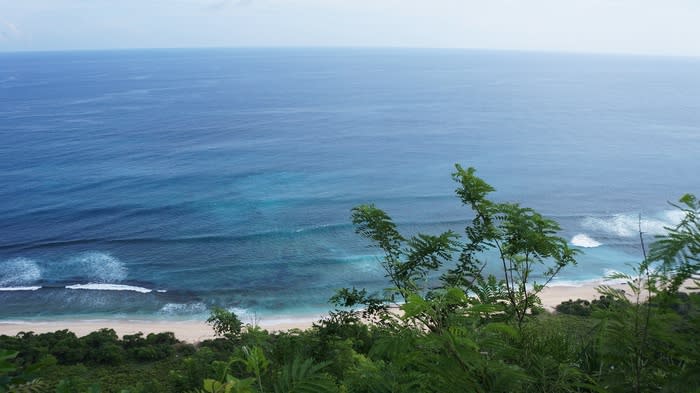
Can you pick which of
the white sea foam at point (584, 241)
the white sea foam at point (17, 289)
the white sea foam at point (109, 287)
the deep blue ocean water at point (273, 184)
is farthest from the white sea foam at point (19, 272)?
the white sea foam at point (584, 241)

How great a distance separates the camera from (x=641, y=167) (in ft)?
206

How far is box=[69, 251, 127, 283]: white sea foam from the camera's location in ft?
122

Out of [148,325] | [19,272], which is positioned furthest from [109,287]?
[19,272]

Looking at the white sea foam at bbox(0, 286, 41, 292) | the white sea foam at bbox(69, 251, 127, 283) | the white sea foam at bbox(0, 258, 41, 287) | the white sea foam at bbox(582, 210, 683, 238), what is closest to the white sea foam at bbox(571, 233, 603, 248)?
the white sea foam at bbox(582, 210, 683, 238)

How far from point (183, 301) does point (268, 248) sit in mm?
9040

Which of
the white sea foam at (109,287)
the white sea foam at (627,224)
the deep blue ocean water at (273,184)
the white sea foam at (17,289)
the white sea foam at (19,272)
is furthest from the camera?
the white sea foam at (627,224)

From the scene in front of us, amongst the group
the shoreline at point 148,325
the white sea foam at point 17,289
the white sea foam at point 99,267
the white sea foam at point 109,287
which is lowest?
the shoreline at point 148,325

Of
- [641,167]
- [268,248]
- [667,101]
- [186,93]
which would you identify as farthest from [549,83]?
[268,248]

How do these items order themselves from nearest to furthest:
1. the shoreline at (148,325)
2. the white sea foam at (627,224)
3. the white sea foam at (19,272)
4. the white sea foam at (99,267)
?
the shoreline at (148,325) < the white sea foam at (19,272) < the white sea foam at (99,267) < the white sea foam at (627,224)

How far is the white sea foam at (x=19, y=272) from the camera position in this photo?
36375mm

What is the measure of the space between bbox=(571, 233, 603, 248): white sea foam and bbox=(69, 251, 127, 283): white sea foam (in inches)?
1473

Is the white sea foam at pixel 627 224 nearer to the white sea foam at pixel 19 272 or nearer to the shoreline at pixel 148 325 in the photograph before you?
the shoreline at pixel 148 325

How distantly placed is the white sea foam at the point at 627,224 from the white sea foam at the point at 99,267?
4080 cm

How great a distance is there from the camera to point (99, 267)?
38.5 m
